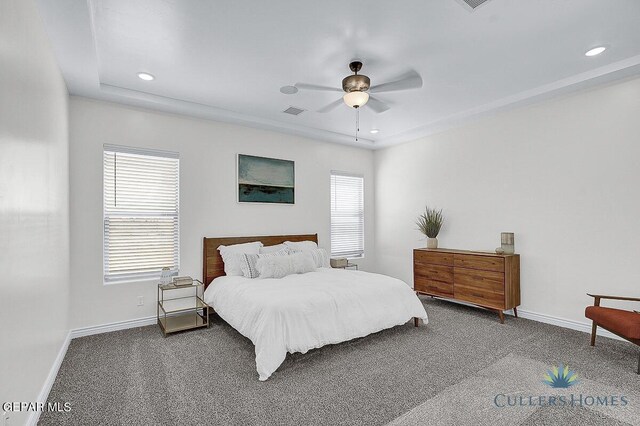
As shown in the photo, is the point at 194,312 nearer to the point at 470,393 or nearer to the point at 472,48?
the point at 470,393

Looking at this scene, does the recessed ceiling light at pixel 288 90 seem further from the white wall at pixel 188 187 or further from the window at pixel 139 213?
the window at pixel 139 213

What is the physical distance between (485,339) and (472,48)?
3058mm

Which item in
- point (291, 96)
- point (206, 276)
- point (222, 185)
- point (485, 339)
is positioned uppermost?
point (291, 96)

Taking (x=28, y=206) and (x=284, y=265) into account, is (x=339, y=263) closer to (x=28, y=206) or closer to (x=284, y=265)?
(x=284, y=265)

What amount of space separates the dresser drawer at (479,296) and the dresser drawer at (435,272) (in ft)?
0.58

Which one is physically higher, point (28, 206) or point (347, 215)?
point (28, 206)

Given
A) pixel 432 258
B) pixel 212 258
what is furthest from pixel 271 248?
pixel 432 258

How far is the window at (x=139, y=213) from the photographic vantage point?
3934 millimetres

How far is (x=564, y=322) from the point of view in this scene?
3924 millimetres

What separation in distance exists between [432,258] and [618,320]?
2355 millimetres

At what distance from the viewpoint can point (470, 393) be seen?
8.07 ft

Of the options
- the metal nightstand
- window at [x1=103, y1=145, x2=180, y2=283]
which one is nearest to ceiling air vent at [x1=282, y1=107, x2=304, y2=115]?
window at [x1=103, y1=145, x2=180, y2=283]

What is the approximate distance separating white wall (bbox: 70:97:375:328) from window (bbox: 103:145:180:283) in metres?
0.10

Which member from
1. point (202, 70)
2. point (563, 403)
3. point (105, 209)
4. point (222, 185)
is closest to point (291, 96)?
point (202, 70)
